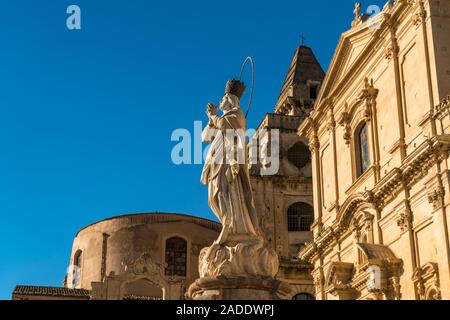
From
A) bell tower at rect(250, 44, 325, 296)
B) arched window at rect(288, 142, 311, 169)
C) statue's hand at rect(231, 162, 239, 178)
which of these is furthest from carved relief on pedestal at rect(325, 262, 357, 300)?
statue's hand at rect(231, 162, 239, 178)

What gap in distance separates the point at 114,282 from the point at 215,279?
71.1 ft

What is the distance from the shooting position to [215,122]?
1190 centimetres

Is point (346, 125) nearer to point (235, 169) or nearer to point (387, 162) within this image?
point (387, 162)

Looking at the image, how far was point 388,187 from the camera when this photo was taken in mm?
23672

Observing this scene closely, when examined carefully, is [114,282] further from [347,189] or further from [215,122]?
[215,122]

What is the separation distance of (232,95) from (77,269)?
3272 cm

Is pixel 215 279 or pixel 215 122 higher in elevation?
pixel 215 122

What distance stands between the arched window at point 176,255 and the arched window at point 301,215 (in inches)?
248

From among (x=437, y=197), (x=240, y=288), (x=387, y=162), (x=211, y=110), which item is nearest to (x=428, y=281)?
(x=437, y=197)

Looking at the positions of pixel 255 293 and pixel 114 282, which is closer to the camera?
pixel 255 293

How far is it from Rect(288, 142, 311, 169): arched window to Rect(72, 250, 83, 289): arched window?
13.0 m

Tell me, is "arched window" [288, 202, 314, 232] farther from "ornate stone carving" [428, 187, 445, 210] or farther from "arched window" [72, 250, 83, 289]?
"ornate stone carving" [428, 187, 445, 210]
